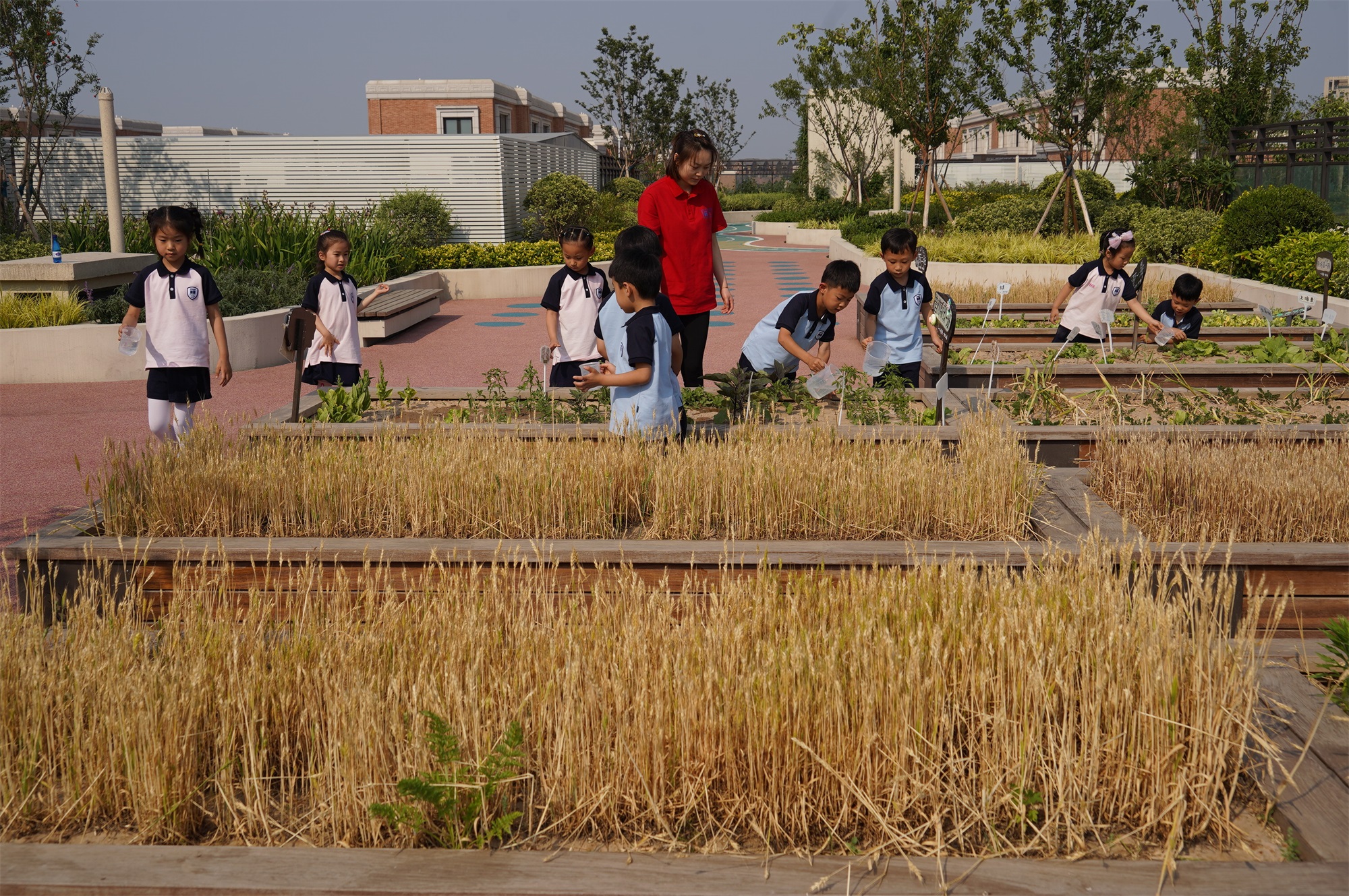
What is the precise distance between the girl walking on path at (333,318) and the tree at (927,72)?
15.8m

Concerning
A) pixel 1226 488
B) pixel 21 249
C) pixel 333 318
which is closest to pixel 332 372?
pixel 333 318

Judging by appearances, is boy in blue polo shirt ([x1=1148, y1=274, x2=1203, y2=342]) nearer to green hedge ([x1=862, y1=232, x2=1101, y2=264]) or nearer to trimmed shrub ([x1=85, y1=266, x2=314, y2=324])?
green hedge ([x1=862, y1=232, x2=1101, y2=264])

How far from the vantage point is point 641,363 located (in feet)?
16.7

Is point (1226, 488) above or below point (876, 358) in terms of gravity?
below

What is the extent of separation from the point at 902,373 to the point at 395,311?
8.18m

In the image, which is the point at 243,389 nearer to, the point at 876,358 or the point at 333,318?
the point at 333,318

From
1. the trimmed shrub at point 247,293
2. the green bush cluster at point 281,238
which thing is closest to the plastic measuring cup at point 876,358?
the trimmed shrub at point 247,293

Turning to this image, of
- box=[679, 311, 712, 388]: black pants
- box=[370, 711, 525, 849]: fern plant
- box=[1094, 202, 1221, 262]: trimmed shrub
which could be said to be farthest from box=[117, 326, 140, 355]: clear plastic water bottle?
box=[1094, 202, 1221, 262]: trimmed shrub

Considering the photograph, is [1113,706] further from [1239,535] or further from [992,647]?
[1239,535]

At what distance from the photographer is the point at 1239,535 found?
179 inches

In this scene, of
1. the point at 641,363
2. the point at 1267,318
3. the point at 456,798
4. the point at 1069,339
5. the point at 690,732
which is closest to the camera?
the point at 456,798

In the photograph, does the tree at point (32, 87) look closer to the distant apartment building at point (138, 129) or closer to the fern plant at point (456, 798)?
the distant apartment building at point (138, 129)

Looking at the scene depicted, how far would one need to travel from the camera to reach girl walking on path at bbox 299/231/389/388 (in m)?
7.25

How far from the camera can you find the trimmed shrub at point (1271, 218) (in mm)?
15055
